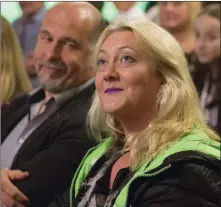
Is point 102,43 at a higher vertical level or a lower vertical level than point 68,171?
higher

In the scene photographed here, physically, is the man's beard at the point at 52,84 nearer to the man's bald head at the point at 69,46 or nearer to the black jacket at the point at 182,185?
the man's bald head at the point at 69,46

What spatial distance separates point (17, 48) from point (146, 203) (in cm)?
59

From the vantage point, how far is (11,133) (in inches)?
45.1

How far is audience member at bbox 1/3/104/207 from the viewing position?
1.06m

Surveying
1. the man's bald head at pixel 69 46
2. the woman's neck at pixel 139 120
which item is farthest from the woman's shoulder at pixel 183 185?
the man's bald head at pixel 69 46

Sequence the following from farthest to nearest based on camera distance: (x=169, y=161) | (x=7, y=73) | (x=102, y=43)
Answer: (x=7, y=73)
(x=102, y=43)
(x=169, y=161)

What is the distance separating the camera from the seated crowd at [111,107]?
83 centimetres

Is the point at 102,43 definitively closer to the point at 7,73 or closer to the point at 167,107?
the point at 167,107

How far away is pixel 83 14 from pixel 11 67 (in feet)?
0.81

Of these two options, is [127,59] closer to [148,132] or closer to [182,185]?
[148,132]

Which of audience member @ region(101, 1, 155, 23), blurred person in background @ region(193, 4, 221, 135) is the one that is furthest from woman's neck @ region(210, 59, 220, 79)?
audience member @ region(101, 1, 155, 23)

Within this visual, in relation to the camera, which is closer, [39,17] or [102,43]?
[102,43]

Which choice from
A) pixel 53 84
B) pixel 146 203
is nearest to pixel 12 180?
pixel 53 84

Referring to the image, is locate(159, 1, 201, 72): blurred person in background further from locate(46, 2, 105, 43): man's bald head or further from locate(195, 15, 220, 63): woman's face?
locate(46, 2, 105, 43): man's bald head
